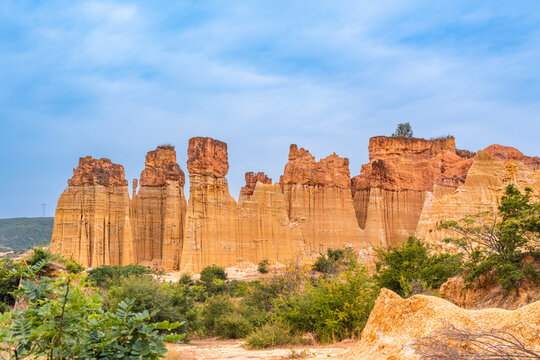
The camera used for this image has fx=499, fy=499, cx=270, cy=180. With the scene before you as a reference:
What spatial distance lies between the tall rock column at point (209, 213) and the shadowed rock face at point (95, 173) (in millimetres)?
8780

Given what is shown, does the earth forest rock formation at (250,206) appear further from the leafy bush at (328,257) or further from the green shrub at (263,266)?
the leafy bush at (328,257)

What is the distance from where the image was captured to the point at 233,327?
19922 mm

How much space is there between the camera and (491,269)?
1689cm

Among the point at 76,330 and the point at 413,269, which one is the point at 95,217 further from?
the point at 76,330

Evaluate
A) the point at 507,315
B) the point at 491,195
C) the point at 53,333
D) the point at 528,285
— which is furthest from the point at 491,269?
the point at 491,195

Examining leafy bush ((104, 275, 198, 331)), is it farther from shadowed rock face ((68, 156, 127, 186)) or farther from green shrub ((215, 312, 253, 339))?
shadowed rock face ((68, 156, 127, 186))

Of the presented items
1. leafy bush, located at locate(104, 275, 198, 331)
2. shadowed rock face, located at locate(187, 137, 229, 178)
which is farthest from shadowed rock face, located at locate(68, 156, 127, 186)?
leafy bush, located at locate(104, 275, 198, 331)

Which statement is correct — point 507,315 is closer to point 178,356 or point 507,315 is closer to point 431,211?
point 178,356

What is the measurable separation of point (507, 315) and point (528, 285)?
8.75 metres

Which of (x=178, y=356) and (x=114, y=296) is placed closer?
(x=178, y=356)

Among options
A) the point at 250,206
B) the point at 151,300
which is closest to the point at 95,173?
the point at 250,206

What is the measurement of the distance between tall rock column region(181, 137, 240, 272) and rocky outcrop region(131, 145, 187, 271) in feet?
13.5

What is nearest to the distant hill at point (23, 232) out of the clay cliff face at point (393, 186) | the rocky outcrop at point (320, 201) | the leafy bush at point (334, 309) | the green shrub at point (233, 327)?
the rocky outcrop at point (320, 201)

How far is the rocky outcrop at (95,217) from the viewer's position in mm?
51531
